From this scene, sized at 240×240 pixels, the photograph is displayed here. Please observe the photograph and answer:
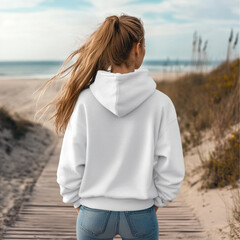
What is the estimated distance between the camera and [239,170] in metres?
4.14

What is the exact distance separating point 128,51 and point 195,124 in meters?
5.09

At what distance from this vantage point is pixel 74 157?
1581 millimetres

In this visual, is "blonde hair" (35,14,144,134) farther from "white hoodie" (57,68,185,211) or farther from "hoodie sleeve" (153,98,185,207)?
"hoodie sleeve" (153,98,185,207)

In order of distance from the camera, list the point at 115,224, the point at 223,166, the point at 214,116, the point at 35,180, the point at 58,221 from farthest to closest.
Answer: the point at 214,116 → the point at 35,180 → the point at 223,166 → the point at 58,221 → the point at 115,224

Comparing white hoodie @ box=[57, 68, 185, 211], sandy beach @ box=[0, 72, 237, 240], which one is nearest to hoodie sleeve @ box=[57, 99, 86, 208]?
white hoodie @ box=[57, 68, 185, 211]

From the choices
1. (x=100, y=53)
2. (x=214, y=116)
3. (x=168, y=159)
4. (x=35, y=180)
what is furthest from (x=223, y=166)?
(x=100, y=53)

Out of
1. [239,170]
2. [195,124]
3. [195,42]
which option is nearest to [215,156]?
[239,170]

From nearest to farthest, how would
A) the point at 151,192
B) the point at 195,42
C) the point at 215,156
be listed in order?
1. the point at 151,192
2. the point at 215,156
3. the point at 195,42

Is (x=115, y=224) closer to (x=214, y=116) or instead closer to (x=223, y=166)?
(x=223, y=166)

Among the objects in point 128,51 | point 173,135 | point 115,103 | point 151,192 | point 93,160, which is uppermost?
point 128,51

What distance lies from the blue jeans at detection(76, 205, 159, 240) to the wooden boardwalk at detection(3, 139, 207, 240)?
68.8 inches

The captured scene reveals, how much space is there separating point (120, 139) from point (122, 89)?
22cm

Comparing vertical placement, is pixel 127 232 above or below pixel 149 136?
below

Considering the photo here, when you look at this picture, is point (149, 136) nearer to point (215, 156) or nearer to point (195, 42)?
point (215, 156)
